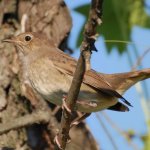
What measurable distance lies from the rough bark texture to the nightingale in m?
0.34

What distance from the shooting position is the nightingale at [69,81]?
197 inches

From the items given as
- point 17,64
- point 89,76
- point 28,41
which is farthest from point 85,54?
point 17,64

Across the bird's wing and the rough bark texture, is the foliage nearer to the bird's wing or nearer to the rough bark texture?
the bird's wing

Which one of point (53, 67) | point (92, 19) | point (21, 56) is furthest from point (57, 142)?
point (21, 56)

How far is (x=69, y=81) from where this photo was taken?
5016mm

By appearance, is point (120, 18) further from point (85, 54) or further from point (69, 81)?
point (85, 54)

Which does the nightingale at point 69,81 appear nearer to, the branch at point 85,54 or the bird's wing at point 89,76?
the bird's wing at point 89,76

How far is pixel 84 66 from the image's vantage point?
3.46 m

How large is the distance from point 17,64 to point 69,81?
1224mm

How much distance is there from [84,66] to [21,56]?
2.68 metres

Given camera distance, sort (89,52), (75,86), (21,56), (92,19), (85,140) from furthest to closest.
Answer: (85,140), (21,56), (75,86), (89,52), (92,19)

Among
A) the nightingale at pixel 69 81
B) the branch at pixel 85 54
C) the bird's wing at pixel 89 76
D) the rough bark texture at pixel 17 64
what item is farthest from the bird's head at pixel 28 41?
the branch at pixel 85 54

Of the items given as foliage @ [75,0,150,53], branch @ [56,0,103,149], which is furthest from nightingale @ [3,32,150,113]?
branch @ [56,0,103,149]

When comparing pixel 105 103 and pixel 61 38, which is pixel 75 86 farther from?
pixel 61 38
